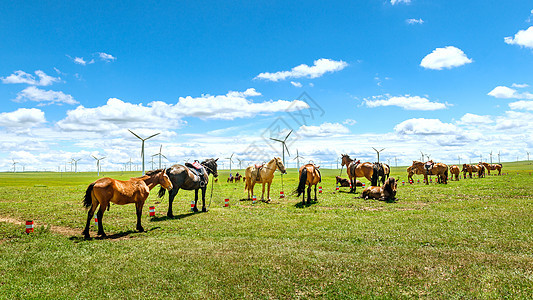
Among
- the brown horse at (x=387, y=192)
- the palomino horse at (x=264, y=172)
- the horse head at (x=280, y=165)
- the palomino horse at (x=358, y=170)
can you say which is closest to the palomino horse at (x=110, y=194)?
the palomino horse at (x=264, y=172)

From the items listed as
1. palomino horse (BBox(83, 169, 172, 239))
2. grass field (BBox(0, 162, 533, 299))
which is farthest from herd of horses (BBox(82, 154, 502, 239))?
grass field (BBox(0, 162, 533, 299))

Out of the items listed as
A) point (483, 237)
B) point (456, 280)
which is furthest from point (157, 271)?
point (483, 237)

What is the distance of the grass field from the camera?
663 cm

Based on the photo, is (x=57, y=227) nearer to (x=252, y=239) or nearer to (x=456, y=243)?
(x=252, y=239)

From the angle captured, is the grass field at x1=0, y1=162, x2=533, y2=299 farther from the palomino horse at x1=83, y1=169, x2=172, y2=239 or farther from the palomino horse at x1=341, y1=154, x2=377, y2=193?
the palomino horse at x1=341, y1=154, x2=377, y2=193

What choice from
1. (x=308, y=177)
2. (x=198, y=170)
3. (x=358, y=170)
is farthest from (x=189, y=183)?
(x=358, y=170)

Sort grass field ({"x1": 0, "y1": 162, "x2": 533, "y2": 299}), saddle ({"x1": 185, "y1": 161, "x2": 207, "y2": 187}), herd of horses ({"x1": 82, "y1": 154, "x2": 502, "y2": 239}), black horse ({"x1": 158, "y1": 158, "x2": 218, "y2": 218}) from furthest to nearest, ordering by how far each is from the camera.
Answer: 1. saddle ({"x1": 185, "y1": 161, "x2": 207, "y2": 187})
2. black horse ({"x1": 158, "y1": 158, "x2": 218, "y2": 218})
3. herd of horses ({"x1": 82, "y1": 154, "x2": 502, "y2": 239})
4. grass field ({"x1": 0, "y1": 162, "x2": 533, "y2": 299})

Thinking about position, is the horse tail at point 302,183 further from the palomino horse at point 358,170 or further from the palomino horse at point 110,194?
the palomino horse at point 110,194

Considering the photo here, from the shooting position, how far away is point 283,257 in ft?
A: 28.3

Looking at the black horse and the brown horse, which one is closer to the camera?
the black horse

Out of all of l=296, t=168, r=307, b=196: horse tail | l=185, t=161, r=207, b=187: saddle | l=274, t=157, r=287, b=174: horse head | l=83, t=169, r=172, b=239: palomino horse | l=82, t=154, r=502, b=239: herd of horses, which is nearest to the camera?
l=83, t=169, r=172, b=239: palomino horse

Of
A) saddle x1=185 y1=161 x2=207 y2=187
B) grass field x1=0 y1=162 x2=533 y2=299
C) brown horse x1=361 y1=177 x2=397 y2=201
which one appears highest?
saddle x1=185 y1=161 x2=207 y2=187

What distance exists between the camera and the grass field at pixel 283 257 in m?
6.63

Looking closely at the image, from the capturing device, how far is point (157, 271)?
778 centimetres
